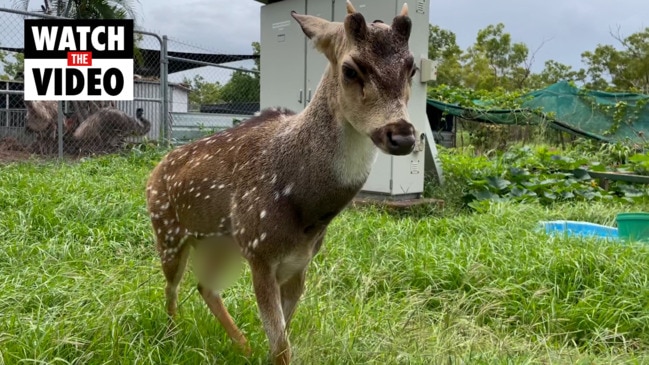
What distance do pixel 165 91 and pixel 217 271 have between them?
6584mm

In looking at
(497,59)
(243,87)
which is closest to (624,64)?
(497,59)

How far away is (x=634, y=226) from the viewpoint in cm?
467

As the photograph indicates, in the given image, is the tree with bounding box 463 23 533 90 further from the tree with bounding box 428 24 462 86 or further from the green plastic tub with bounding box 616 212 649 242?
the green plastic tub with bounding box 616 212 649 242

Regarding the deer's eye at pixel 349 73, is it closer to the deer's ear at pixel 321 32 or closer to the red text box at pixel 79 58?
the deer's ear at pixel 321 32

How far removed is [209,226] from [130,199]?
3056mm

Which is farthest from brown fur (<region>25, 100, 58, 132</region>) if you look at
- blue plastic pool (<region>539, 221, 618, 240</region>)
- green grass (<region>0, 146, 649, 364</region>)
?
blue plastic pool (<region>539, 221, 618, 240</region>)

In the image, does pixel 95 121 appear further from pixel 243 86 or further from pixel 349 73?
pixel 349 73

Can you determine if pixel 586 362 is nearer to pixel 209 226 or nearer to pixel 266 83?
pixel 209 226

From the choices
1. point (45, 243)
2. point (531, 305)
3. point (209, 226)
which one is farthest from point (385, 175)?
point (209, 226)

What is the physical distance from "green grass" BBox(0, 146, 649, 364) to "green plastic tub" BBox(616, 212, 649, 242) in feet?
1.67

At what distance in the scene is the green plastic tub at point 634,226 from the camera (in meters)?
4.59

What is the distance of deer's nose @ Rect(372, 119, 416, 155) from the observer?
70.5 inches

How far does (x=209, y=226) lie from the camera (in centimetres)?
256

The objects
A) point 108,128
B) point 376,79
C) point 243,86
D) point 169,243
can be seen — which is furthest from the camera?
point 243,86
